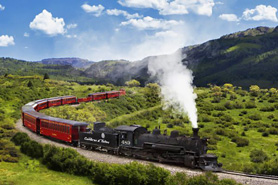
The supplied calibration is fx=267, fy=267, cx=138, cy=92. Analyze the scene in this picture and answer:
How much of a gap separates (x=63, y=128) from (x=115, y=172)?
1343cm

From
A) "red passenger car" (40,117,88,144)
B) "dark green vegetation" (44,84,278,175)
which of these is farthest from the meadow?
"red passenger car" (40,117,88,144)

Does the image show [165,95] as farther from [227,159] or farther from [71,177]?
[71,177]

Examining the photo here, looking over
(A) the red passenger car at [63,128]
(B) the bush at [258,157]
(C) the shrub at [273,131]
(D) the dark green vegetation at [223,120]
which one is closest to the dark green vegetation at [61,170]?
(A) the red passenger car at [63,128]

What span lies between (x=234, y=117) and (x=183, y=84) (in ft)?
98.8

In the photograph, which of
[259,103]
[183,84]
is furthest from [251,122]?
[183,84]

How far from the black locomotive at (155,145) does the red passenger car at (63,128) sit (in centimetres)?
208

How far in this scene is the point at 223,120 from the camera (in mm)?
48938

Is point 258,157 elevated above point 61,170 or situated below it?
below

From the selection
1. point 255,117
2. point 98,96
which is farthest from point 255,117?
point 98,96

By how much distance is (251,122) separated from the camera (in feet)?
152

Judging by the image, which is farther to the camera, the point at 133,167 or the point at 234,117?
the point at 234,117

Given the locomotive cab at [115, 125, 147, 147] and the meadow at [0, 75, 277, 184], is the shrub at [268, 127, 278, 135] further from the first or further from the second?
the locomotive cab at [115, 125, 147, 147]

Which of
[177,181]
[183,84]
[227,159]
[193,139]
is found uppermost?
[183,84]

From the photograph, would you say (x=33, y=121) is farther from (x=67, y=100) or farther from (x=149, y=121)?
(x=67, y=100)
